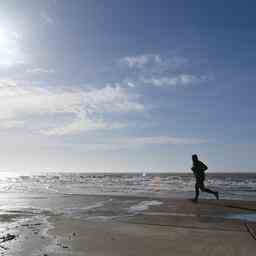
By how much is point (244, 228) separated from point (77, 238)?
4416 mm

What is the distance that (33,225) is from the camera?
11.3 m

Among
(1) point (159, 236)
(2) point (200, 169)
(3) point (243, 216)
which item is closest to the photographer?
(1) point (159, 236)

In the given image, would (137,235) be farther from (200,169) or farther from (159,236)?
(200,169)

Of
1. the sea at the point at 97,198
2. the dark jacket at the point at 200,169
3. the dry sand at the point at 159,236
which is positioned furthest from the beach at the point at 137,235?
the dark jacket at the point at 200,169

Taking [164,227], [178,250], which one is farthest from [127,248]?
[164,227]

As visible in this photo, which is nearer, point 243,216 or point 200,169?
point 243,216

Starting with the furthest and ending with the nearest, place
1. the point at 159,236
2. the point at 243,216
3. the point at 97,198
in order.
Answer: the point at 97,198, the point at 243,216, the point at 159,236

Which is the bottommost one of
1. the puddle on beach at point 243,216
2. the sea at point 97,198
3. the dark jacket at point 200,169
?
the sea at point 97,198

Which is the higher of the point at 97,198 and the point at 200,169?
the point at 200,169

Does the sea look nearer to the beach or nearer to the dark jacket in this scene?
the beach

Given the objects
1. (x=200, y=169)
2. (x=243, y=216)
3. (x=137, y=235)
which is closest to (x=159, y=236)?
(x=137, y=235)

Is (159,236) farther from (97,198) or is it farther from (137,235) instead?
(97,198)

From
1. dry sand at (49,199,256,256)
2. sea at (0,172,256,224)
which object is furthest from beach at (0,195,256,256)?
sea at (0,172,256,224)

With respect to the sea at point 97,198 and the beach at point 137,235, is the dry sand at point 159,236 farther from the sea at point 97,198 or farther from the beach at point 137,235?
the sea at point 97,198
